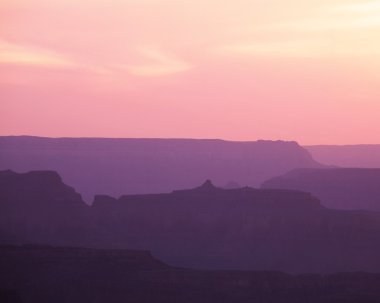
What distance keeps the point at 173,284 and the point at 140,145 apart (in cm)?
7271

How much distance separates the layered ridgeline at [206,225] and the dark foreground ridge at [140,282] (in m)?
17.4

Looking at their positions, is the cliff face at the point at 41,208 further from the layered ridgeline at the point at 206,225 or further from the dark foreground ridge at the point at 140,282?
the dark foreground ridge at the point at 140,282

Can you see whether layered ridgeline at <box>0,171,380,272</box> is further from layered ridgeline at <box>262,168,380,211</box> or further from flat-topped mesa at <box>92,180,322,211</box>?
layered ridgeline at <box>262,168,380,211</box>

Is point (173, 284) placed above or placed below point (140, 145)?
below

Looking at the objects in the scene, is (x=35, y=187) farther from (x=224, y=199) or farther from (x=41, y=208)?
(x=224, y=199)

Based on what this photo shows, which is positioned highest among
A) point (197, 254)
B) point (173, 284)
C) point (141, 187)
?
point (141, 187)

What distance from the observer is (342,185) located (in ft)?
367

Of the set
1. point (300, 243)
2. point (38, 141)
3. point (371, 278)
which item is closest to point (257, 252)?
point (300, 243)

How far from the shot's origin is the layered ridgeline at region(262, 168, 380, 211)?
110m

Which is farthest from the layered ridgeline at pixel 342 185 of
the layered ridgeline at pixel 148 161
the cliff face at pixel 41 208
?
the cliff face at pixel 41 208

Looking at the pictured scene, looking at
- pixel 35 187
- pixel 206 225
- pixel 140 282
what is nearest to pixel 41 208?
pixel 35 187

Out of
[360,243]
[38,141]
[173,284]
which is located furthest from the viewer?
[38,141]

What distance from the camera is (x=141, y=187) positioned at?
139 m

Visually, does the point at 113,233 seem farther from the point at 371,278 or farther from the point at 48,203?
the point at 371,278
